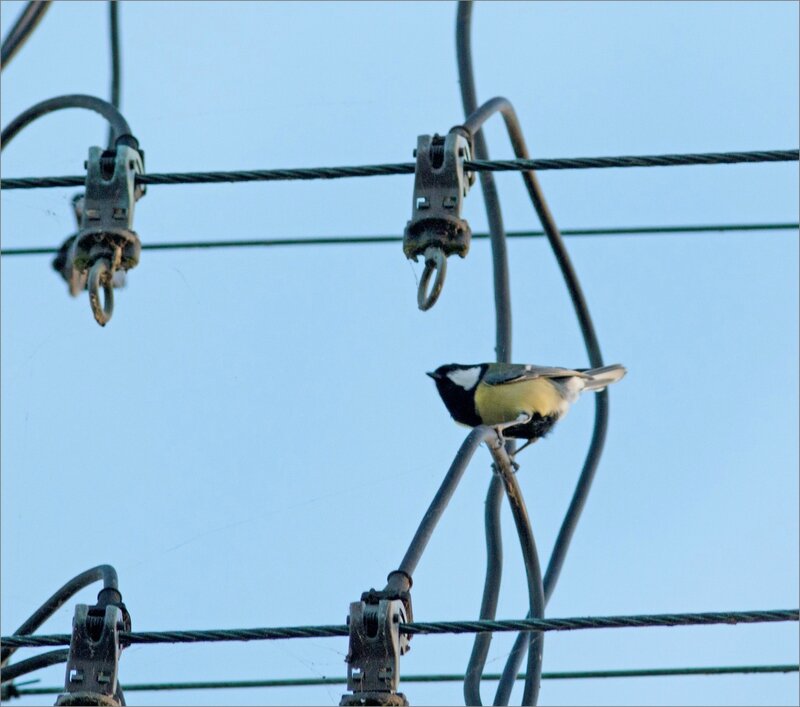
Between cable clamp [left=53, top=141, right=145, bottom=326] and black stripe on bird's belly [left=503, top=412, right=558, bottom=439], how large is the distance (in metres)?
1.89

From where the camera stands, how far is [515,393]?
16.7 ft

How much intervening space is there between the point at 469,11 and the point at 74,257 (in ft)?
5.81

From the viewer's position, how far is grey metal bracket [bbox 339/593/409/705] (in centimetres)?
275

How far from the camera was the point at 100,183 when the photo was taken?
3.50 metres

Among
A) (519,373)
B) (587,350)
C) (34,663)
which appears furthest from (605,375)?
(34,663)

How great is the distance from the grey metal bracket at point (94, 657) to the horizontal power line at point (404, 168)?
1127 mm

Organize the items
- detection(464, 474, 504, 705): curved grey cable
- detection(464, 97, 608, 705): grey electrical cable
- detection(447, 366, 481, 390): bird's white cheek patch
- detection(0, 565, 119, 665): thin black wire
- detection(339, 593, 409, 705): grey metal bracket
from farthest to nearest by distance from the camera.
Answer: detection(447, 366, 481, 390): bird's white cheek patch → detection(464, 97, 608, 705): grey electrical cable → detection(464, 474, 504, 705): curved grey cable → detection(0, 565, 119, 665): thin black wire → detection(339, 593, 409, 705): grey metal bracket

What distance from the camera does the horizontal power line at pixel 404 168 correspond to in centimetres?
361

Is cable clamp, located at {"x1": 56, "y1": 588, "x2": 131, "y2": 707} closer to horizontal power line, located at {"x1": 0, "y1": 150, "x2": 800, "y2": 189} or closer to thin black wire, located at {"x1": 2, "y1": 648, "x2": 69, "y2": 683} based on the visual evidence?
thin black wire, located at {"x1": 2, "y1": 648, "x2": 69, "y2": 683}

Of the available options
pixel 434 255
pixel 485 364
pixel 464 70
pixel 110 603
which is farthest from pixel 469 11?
pixel 110 603

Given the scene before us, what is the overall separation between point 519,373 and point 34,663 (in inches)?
89.0

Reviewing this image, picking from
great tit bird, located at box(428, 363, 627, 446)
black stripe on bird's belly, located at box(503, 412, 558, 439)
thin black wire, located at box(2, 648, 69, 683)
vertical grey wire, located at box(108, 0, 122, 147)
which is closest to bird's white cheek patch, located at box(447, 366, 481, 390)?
great tit bird, located at box(428, 363, 627, 446)

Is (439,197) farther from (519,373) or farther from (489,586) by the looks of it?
(519,373)

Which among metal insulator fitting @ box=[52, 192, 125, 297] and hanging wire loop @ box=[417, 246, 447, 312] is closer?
hanging wire loop @ box=[417, 246, 447, 312]
